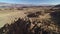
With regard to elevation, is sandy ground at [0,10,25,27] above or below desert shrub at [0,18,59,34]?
below

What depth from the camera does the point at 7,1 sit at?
50.6 meters

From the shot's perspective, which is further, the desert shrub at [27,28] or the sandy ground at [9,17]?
the sandy ground at [9,17]

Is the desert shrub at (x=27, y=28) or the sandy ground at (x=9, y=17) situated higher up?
the desert shrub at (x=27, y=28)

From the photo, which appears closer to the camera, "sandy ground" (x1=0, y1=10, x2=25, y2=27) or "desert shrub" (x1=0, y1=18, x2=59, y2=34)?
"desert shrub" (x1=0, y1=18, x2=59, y2=34)

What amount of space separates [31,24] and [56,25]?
1449mm

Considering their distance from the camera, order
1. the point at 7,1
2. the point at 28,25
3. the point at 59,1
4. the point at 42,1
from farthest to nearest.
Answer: the point at 7,1 < the point at 42,1 < the point at 59,1 < the point at 28,25

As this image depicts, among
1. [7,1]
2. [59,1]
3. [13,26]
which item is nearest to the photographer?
[13,26]

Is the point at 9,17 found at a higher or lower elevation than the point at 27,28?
lower

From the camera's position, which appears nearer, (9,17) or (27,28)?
(27,28)

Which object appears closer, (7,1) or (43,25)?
(43,25)

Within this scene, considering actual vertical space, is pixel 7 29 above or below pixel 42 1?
above

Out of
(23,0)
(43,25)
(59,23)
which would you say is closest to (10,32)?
(43,25)

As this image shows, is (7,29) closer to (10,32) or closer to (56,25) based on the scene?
(10,32)

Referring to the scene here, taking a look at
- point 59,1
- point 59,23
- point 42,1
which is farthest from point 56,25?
point 42,1
